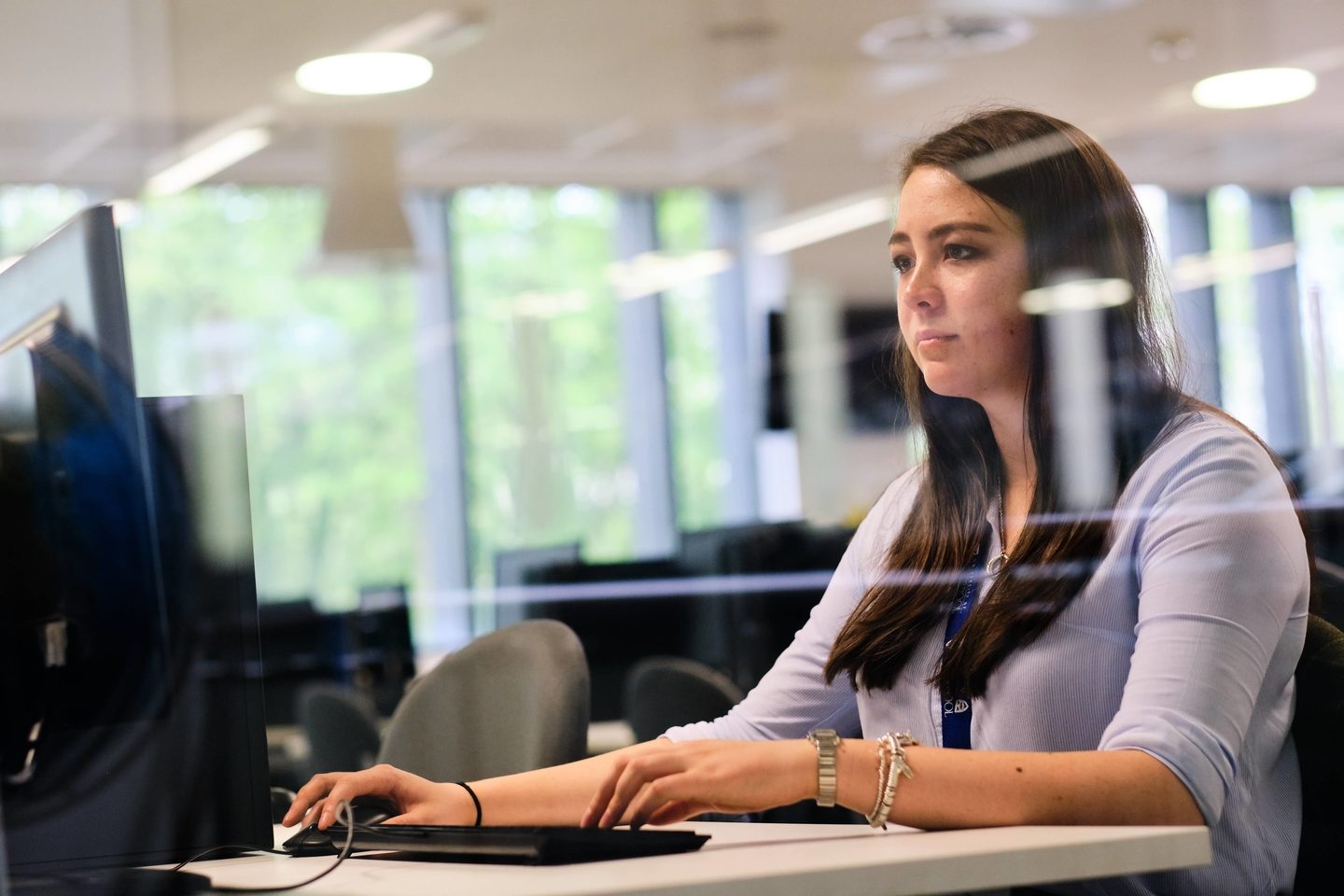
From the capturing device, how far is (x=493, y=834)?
3.66ft

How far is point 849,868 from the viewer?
0.99m

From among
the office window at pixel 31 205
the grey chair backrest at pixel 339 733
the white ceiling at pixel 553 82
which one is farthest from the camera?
the office window at pixel 31 205

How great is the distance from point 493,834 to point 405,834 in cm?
13

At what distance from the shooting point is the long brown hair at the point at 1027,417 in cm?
148

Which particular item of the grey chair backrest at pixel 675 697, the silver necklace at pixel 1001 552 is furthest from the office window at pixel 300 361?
the silver necklace at pixel 1001 552

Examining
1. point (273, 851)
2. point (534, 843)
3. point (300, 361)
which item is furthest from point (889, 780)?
point (300, 361)

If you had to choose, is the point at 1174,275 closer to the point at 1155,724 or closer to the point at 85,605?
the point at 1155,724

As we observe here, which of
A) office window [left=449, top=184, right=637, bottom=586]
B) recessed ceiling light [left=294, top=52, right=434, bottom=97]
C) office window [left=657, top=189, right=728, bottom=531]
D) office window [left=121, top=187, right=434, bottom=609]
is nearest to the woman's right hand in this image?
recessed ceiling light [left=294, top=52, right=434, bottom=97]

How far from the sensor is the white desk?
0.97m

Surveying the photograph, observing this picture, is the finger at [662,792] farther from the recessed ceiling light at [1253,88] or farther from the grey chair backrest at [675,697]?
the recessed ceiling light at [1253,88]

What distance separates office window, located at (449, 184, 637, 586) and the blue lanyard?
5.31 metres

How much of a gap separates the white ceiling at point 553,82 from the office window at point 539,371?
216mm

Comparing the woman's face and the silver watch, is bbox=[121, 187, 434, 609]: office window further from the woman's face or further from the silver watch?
the silver watch

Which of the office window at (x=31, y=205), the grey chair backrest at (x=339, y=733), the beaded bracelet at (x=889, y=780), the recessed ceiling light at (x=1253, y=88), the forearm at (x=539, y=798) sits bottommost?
the grey chair backrest at (x=339, y=733)
